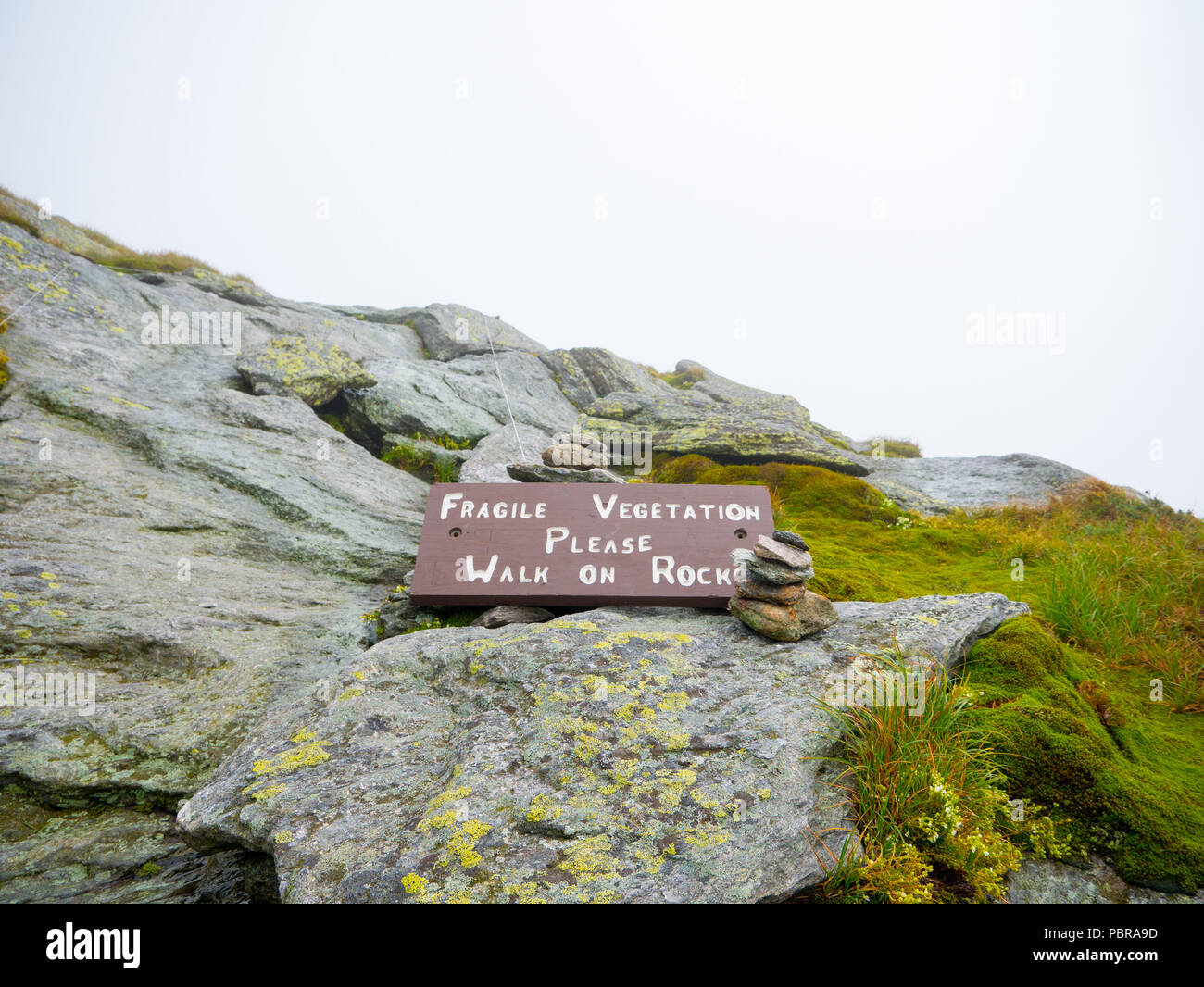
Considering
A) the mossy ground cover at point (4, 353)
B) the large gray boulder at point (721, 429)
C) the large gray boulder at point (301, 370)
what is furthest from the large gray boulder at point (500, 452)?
the mossy ground cover at point (4, 353)

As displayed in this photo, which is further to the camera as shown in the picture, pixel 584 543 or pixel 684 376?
pixel 684 376

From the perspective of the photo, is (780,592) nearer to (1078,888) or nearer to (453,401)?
(1078,888)

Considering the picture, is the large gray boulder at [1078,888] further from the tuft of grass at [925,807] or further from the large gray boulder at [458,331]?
the large gray boulder at [458,331]

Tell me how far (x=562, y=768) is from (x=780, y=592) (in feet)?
8.73

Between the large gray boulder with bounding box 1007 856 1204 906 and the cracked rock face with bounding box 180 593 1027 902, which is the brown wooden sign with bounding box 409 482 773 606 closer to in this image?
the cracked rock face with bounding box 180 593 1027 902

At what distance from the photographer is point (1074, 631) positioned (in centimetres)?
732

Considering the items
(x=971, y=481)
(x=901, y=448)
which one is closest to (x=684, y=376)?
(x=901, y=448)

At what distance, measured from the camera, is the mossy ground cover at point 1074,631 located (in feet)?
14.6

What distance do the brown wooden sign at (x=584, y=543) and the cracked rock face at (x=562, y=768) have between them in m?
0.85

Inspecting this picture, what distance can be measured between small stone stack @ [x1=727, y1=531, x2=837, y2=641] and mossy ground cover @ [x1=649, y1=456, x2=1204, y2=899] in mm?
1416

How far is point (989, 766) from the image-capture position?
4660mm

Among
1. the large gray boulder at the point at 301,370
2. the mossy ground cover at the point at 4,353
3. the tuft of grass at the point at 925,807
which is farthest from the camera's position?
the large gray boulder at the point at 301,370

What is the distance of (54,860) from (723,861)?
4664mm

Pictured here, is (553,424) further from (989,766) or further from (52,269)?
(989,766)
